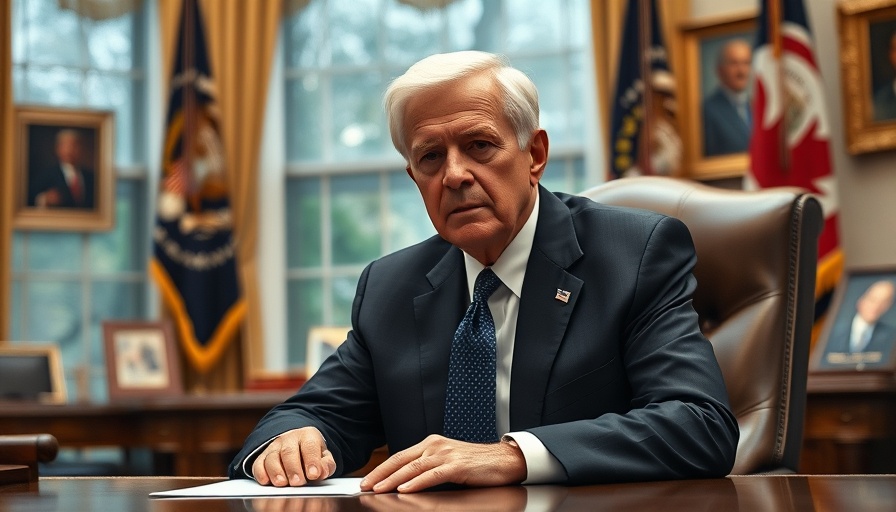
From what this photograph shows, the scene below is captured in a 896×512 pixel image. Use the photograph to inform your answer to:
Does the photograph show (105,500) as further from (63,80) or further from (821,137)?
(63,80)

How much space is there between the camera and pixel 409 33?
256 inches

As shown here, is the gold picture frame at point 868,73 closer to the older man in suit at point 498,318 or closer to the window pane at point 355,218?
the window pane at point 355,218

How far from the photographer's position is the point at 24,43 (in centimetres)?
634

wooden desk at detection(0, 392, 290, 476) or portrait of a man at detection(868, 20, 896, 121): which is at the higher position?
portrait of a man at detection(868, 20, 896, 121)

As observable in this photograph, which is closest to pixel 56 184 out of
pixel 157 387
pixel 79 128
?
pixel 79 128

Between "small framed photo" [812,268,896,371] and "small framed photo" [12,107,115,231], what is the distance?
3.87 meters

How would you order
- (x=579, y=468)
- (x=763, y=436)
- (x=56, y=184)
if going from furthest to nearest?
1. (x=56, y=184)
2. (x=763, y=436)
3. (x=579, y=468)

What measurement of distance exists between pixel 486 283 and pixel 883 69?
3765mm

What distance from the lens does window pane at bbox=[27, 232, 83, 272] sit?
628cm

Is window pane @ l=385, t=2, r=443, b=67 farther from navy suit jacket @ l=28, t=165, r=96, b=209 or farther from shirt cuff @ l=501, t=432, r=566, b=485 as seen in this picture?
shirt cuff @ l=501, t=432, r=566, b=485

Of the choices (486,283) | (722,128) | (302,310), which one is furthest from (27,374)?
(486,283)

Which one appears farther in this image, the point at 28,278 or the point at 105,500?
the point at 28,278

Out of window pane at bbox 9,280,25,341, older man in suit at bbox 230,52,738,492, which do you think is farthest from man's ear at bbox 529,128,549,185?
window pane at bbox 9,280,25,341

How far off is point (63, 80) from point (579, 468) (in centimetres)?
547
